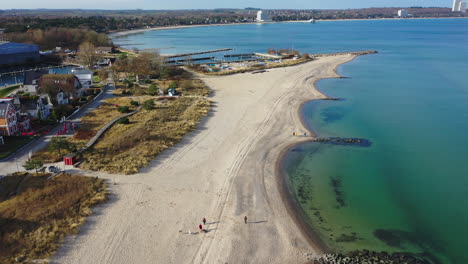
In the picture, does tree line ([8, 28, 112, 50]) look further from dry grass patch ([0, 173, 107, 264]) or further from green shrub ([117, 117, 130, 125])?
dry grass patch ([0, 173, 107, 264])

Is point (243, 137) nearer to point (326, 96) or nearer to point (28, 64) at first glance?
point (326, 96)

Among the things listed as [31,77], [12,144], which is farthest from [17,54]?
[12,144]

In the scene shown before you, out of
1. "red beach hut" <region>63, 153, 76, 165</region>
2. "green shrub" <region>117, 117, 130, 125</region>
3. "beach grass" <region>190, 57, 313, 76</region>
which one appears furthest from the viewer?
"beach grass" <region>190, 57, 313, 76</region>

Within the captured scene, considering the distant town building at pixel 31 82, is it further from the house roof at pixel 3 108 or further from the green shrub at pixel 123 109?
the house roof at pixel 3 108

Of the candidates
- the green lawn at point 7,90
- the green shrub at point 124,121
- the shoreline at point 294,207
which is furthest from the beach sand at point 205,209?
the green lawn at point 7,90

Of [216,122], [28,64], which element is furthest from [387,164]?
[28,64]

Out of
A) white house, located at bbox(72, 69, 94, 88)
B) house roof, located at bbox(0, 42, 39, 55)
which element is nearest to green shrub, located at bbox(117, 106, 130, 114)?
white house, located at bbox(72, 69, 94, 88)

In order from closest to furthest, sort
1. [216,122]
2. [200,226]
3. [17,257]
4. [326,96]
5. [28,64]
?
[17,257] → [200,226] → [216,122] → [326,96] → [28,64]
